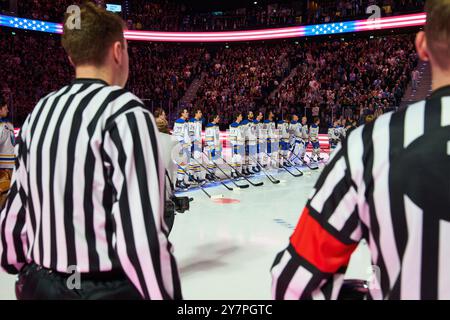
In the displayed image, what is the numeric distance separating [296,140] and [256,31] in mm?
11527

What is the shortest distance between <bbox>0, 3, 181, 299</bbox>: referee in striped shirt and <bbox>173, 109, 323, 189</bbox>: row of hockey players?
6.96 m

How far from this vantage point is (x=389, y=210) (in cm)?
98

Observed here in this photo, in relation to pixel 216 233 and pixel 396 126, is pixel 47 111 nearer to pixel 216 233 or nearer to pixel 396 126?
pixel 396 126

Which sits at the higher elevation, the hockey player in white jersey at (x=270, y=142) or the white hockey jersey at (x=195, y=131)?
the white hockey jersey at (x=195, y=131)

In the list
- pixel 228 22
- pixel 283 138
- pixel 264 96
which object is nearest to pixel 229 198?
pixel 283 138

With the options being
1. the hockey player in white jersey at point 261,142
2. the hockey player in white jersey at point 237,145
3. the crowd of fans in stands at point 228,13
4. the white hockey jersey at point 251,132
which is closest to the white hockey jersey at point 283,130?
the hockey player in white jersey at point 261,142

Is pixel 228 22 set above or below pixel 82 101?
above

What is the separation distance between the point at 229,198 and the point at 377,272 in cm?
669

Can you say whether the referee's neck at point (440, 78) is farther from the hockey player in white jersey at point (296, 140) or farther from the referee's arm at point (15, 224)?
the hockey player in white jersey at point (296, 140)

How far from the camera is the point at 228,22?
1018 inches

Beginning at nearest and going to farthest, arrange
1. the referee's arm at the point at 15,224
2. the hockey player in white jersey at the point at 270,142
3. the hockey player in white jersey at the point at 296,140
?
the referee's arm at the point at 15,224
the hockey player in white jersey at the point at 270,142
the hockey player in white jersey at the point at 296,140

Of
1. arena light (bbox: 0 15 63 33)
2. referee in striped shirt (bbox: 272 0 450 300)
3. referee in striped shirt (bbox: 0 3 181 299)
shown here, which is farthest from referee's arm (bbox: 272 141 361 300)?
arena light (bbox: 0 15 63 33)

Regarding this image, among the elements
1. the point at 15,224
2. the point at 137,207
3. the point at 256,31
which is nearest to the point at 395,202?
the point at 137,207

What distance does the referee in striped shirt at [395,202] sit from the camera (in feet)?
3.11
